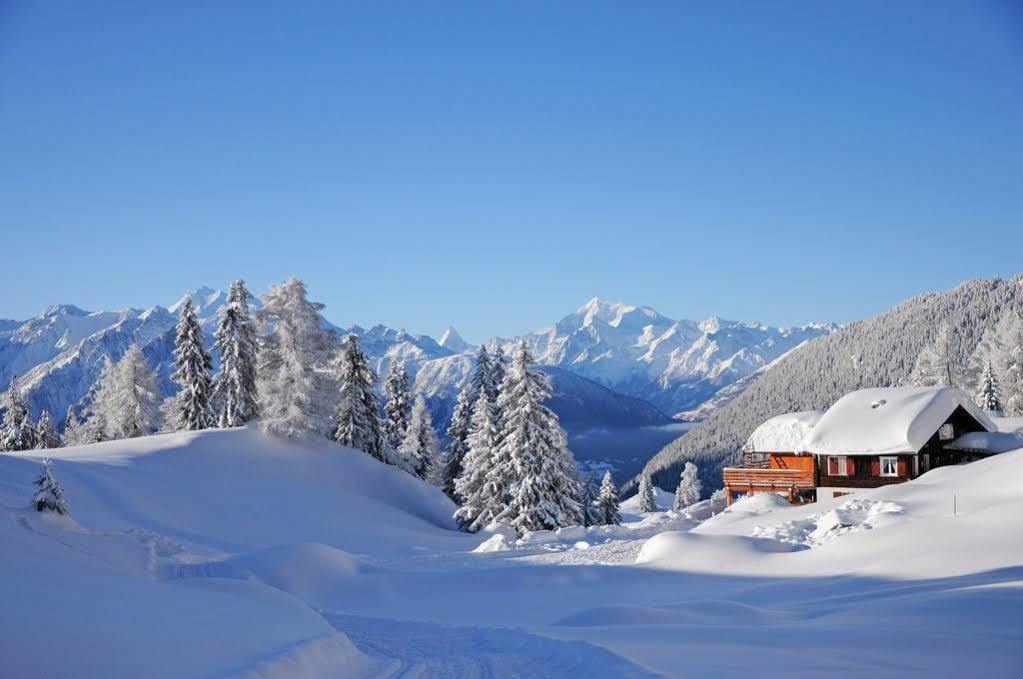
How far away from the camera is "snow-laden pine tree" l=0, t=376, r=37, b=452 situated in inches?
1973

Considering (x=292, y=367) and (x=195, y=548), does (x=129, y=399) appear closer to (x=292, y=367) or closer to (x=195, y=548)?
(x=292, y=367)

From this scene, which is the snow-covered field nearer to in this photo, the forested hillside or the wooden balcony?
the wooden balcony

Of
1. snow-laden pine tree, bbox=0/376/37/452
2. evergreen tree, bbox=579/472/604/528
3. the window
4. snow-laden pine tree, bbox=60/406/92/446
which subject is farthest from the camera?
snow-laden pine tree, bbox=60/406/92/446

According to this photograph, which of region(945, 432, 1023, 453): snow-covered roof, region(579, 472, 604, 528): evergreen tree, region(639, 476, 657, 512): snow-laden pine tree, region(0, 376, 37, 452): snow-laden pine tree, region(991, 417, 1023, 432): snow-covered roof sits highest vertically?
region(0, 376, 37, 452): snow-laden pine tree

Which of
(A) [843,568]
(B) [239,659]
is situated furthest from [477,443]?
(B) [239,659]

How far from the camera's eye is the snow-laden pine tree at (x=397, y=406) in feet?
189

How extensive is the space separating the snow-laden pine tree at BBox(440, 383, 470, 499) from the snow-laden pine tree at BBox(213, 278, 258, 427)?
1480 centimetres

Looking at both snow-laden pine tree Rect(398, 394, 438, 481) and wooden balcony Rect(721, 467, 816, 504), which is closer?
wooden balcony Rect(721, 467, 816, 504)

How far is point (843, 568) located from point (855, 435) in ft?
63.8

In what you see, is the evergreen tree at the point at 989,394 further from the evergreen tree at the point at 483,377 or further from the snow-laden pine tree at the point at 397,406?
the snow-laden pine tree at the point at 397,406

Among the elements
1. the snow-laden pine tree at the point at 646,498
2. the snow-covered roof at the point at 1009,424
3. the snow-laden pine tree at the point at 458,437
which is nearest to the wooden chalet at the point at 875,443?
the snow-covered roof at the point at 1009,424

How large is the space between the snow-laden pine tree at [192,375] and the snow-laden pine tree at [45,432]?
11392mm

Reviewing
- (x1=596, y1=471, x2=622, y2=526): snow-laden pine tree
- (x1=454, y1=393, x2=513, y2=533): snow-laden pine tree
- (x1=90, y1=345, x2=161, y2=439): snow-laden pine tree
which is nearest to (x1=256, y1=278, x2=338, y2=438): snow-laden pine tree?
(x1=454, y1=393, x2=513, y2=533): snow-laden pine tree

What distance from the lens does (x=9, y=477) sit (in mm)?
26594
